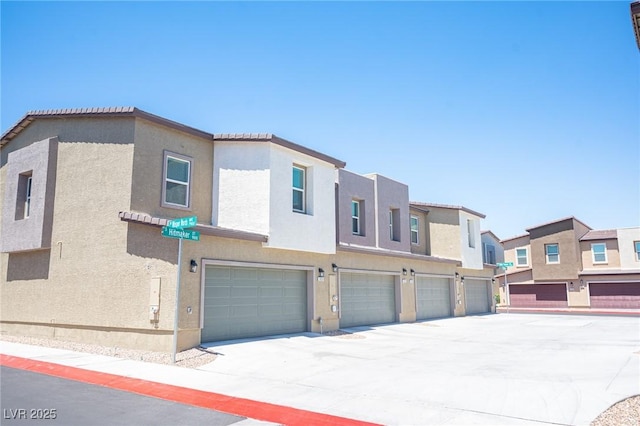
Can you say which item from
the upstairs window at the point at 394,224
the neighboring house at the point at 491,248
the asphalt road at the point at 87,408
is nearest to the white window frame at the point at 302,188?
the upstairs window at the point at 394,224

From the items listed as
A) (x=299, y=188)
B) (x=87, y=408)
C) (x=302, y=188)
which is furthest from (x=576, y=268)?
(x=87, y=408)

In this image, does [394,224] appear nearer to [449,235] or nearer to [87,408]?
[449,235]

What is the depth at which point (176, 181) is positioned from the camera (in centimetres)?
1472

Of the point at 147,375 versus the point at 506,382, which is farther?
the point at 147,375

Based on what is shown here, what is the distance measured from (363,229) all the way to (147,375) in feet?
45.0

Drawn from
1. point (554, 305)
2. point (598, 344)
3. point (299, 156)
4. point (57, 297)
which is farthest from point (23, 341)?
point (554, 305)

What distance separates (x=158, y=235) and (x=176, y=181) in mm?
2748

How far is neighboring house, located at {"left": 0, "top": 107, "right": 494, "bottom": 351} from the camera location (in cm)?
1265

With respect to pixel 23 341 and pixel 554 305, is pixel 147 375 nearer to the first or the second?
pixel 23 341

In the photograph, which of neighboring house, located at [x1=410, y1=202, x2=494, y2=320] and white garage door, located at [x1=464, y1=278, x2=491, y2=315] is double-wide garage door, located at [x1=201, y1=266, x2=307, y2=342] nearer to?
neighboring house, located at [x1=410, y1=202, x2=494, y2=320]

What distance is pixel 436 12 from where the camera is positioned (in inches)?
499

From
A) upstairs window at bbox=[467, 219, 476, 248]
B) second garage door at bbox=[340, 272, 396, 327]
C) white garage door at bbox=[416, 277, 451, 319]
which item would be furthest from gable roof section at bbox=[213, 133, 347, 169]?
upstairs window at bbox=[467, 219, 476, 248]

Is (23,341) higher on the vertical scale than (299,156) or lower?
lower

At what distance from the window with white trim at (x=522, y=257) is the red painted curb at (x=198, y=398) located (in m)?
38.4
